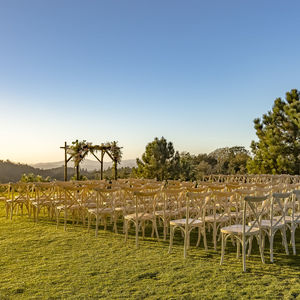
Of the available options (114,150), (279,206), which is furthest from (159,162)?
(279,206)

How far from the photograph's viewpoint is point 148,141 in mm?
22234

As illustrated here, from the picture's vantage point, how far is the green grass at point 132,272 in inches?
135

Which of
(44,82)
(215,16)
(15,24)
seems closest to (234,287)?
(15,24)

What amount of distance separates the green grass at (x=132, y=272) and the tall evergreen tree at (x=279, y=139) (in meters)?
16.5

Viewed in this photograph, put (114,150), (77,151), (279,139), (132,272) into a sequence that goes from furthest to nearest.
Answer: (279,139), (114,150), (77,151), (132,272)

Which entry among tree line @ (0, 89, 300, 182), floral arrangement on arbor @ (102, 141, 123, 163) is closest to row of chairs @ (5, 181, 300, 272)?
floral arrangement on arbor @ (102, 141, 123, 163)

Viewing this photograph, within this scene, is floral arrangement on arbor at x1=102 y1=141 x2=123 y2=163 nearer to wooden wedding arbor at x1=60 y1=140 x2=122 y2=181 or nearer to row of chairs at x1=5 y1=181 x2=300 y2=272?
wooden wedding arbor at x1=60 y1=140 x2=122 y2=181

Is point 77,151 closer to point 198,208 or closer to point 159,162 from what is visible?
point 159,162

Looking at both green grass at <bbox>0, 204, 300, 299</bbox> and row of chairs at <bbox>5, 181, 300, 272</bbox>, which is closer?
green grass at <bbox>0, 204, 300, 299</bbox>

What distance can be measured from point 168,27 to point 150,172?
9.05m

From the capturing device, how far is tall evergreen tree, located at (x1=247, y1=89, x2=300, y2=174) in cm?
2072

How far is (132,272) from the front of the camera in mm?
4082

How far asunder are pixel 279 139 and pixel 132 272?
64.4 feet

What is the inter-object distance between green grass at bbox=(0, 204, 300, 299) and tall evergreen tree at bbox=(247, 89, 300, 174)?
16.5 meters
